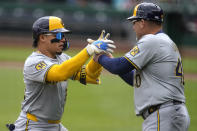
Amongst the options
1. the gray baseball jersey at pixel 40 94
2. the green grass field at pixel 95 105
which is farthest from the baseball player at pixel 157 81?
the green grass field at pixel 95 105

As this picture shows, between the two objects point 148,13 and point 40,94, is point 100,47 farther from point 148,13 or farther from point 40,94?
point 40,94

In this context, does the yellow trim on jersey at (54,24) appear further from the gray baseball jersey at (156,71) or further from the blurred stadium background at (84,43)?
the blurred stadium background at (84,43)

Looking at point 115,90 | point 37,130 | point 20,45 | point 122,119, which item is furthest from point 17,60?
point 37,130

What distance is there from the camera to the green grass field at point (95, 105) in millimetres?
8945

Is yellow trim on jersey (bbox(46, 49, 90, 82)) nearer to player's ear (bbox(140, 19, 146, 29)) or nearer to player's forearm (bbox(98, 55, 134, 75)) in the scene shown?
player's forearm (bbox(98, 55, 134, 75))

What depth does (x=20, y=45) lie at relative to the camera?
76.9ft

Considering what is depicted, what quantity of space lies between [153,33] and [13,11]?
19702 millimetres

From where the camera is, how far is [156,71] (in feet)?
15.0

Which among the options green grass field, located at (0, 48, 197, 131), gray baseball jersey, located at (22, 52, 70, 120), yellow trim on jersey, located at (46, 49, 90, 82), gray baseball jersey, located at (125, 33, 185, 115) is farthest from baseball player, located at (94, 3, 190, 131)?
green grass field, located at (0, 48, 197, 131)

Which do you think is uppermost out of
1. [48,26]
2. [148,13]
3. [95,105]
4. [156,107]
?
[148,13]

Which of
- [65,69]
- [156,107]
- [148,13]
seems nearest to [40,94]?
[65,69]

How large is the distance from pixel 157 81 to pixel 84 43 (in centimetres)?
1946

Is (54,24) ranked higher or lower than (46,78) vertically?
higher

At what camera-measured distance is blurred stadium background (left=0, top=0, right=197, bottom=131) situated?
31.5ft
